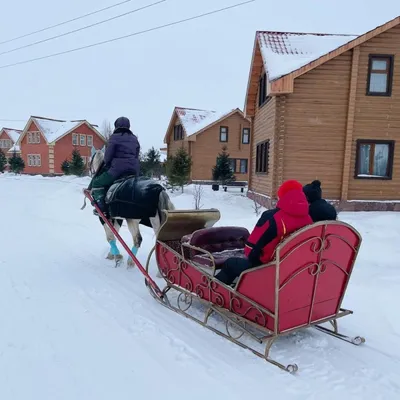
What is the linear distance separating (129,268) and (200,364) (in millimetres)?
3051

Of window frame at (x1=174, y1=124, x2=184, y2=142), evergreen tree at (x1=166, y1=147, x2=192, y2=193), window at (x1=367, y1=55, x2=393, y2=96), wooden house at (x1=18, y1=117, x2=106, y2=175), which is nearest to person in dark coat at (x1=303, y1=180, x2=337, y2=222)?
window at (x1=367, y1=55, x2=393, y2=96)

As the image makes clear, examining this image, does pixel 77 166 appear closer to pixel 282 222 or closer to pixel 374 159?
pixel 374 159

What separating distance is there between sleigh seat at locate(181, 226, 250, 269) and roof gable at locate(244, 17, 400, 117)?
820 centimetres

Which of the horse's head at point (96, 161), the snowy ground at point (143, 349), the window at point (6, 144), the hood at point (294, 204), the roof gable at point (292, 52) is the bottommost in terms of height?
the snowy ground at point (143, 349)

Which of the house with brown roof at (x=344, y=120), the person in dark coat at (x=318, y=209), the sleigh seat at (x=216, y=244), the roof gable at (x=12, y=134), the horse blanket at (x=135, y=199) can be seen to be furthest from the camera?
the roof gable at (x=12, y=134)

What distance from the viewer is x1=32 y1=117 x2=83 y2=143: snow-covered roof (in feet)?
131

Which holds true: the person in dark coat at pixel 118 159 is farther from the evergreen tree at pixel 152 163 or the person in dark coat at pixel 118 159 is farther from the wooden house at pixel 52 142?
the wooden house at pixel 52 142

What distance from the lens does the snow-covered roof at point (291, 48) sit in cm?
1227

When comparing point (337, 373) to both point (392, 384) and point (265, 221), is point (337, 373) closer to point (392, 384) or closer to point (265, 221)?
point (392, 384)

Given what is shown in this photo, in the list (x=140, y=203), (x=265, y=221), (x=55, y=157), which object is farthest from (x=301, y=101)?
(x=55, y=157)

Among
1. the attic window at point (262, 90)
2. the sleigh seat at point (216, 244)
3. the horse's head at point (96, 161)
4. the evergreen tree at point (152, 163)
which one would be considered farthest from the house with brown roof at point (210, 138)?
the sleigh seat at point (216, 244)

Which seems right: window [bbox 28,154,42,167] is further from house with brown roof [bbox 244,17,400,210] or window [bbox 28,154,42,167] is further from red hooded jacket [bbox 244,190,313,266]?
red hooded jacket [bbox 244,190,313,266]

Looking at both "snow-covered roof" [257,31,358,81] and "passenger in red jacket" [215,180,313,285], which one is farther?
"snow-covered roof" [257,31,358,81]

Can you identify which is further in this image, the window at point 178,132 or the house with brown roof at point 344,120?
the window at point 178,132
